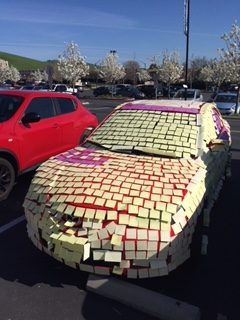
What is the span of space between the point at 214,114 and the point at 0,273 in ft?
13.0

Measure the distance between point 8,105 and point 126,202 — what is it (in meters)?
4.07

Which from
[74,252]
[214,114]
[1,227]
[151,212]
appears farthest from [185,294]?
[214,114]

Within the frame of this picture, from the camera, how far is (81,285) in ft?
12.5

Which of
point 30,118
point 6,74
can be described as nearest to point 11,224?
point 30,118

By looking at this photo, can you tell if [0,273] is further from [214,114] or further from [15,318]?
[214,114]

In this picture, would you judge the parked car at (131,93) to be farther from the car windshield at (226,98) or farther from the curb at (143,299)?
the curb at (143,299)

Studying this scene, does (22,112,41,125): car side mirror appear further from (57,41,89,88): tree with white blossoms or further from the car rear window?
(57,41,89,88): tree with white blossoms

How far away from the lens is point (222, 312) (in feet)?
11.3

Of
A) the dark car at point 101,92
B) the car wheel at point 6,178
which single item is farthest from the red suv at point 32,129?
the dark car at point 101,92

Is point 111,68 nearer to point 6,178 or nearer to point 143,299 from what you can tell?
point 6,178

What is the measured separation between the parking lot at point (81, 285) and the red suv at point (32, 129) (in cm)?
173

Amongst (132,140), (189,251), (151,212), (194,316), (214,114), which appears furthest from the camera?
(214,114)

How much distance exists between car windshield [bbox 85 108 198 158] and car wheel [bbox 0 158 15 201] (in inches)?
67.2

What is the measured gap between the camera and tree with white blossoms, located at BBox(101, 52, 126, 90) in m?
64.0
